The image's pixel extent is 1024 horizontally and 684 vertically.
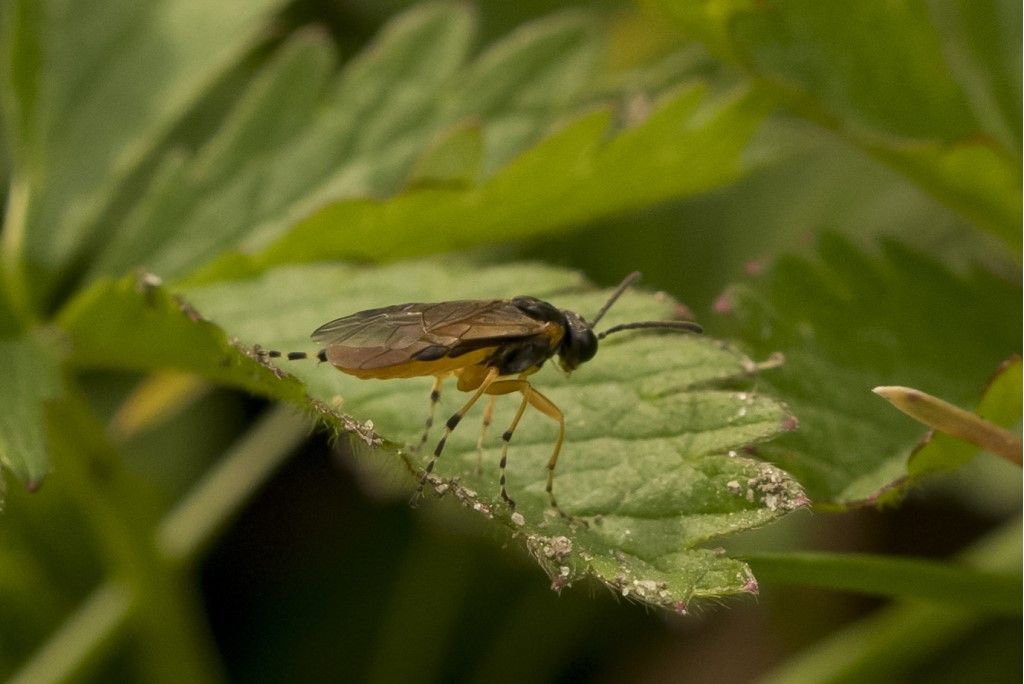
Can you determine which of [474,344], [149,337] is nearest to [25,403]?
[149,337]

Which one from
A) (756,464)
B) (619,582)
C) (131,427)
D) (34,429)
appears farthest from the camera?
(131,427)

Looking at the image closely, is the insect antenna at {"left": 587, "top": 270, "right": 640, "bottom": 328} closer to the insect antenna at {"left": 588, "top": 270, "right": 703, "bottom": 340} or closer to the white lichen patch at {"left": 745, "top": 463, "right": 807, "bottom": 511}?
the insect antenna at {"left": 588, "top": 270, "right": 703, "bottom": 340}

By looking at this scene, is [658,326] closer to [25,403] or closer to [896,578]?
[896,578]

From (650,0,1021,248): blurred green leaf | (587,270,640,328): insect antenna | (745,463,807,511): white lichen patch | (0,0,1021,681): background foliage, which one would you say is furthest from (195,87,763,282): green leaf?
(745,463,807,511): white lichen patch

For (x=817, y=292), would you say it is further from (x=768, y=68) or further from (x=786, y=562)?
(x=786, y=562)

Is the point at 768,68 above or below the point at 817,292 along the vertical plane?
above

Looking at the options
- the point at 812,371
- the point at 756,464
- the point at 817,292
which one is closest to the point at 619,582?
the point at 756,464
